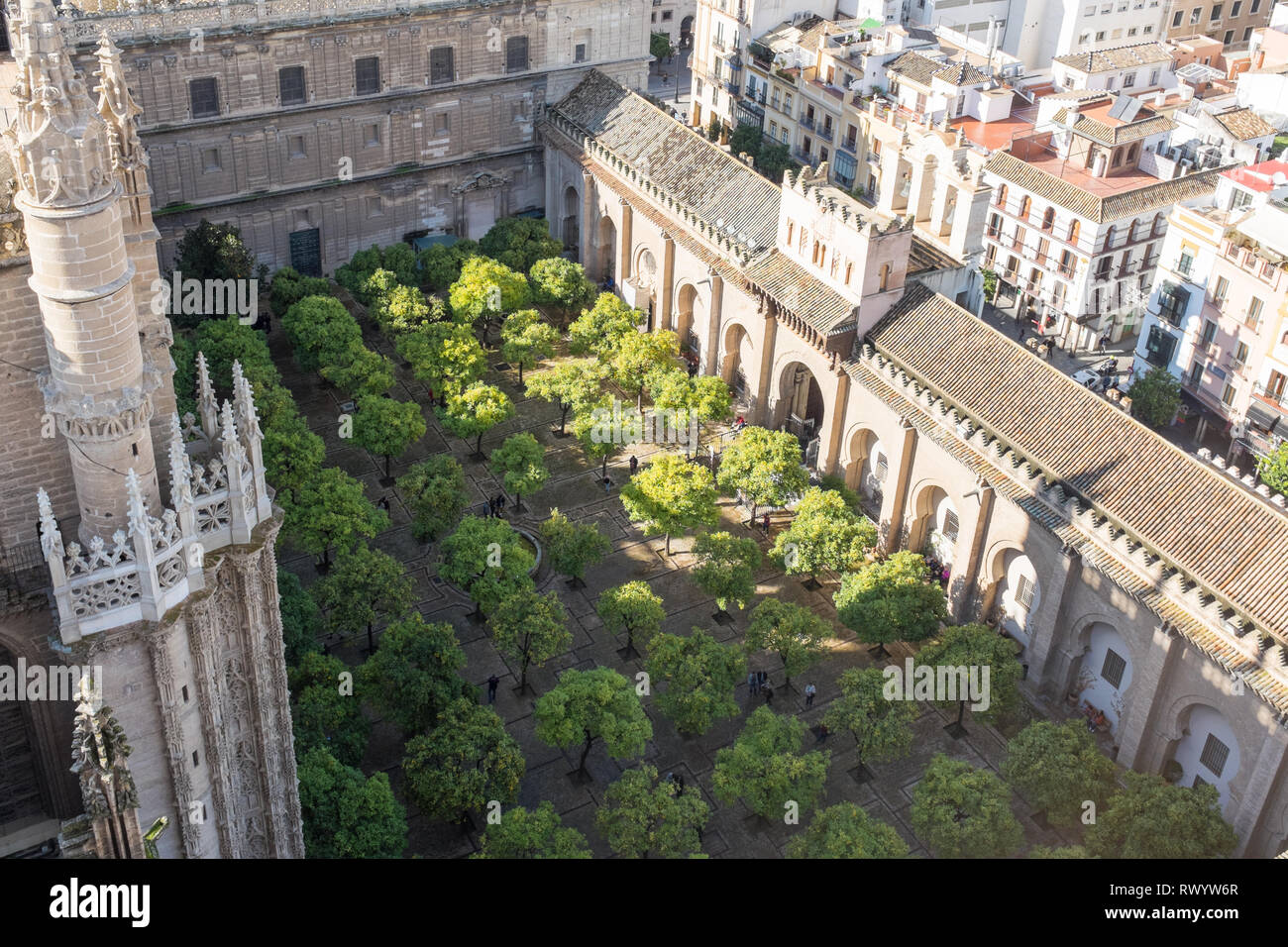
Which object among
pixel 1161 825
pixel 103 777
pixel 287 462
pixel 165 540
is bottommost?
pixel 1161 825

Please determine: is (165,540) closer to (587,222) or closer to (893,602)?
(893,602)

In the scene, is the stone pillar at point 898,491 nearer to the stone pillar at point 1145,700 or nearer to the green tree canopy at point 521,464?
the stone pillar at point 1145,700

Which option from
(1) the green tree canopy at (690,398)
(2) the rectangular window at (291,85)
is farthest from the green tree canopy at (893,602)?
(2) the rectangular window at (291,85)

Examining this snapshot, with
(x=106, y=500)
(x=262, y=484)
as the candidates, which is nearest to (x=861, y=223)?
(x=262, y=484)

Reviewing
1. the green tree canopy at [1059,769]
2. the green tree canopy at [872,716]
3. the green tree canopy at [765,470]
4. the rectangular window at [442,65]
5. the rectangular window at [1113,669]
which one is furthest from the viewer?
the rectangular window at [442,65]

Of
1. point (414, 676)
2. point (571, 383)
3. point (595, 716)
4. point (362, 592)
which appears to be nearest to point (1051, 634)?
point (595, 716)
